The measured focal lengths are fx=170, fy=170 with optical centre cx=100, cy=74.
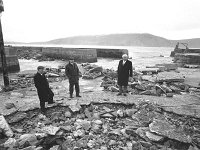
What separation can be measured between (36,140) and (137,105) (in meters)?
3.05

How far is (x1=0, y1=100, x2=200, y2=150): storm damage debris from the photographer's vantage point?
3623 mm

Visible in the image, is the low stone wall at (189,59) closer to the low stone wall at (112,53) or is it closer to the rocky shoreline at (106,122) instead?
the low stone wall at (112,53)

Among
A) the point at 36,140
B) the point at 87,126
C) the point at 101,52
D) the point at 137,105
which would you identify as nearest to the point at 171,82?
the point at 137,105

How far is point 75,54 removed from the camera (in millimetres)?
18562

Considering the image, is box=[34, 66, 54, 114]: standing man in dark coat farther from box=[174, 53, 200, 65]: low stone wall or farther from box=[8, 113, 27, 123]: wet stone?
box=[174, 53, 200, 65]: low stone wall

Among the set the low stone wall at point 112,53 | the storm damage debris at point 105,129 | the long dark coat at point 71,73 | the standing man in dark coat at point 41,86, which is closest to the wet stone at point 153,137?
the storm damage debris at point 105,129

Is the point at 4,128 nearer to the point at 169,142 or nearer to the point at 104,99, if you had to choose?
the point at 104,99

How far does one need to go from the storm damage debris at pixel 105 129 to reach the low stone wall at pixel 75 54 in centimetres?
1291

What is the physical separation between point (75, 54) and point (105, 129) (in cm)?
1504

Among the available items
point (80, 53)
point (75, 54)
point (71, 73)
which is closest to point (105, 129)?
point (71, 73)

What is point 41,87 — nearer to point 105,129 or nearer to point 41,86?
point 41,86

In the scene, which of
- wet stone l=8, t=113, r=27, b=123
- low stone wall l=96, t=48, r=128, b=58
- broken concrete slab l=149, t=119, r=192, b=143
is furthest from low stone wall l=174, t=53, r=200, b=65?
wet stone l=8, t=113, r=27, b=123

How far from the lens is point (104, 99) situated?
587 centimetres

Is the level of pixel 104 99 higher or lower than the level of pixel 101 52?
lower
